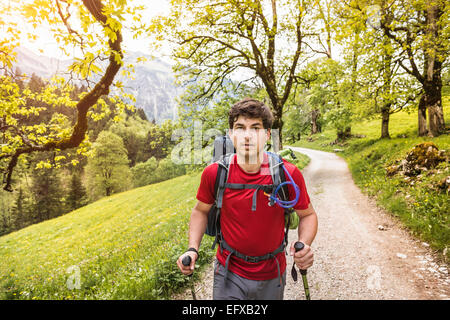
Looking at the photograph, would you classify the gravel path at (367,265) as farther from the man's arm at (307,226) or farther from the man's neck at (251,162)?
the man's neck at (251,162)

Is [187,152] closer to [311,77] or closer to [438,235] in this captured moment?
[311,77]

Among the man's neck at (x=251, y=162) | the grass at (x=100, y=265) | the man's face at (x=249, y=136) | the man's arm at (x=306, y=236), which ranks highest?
the man's face at (x=249, y=136)

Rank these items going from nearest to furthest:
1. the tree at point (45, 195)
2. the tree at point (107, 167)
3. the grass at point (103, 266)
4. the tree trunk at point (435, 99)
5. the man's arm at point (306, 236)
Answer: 1. the man's arm at point (306, 236)
2. the grass at point (103, 266)
3. the tree trunk at point (435, 99)
4. the tree at point (45, 195)
5. the tree at point (107, 167)

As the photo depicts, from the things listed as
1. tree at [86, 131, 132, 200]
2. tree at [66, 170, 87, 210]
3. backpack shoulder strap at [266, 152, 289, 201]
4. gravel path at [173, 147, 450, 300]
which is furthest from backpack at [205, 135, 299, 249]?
tree at [66, 170, 87, 210]

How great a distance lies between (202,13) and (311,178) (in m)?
11.6

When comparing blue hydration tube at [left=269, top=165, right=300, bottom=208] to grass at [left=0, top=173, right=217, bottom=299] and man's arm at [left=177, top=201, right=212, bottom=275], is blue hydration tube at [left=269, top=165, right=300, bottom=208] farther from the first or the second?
grass at [left=0, top=173, right=217, bottom=299]

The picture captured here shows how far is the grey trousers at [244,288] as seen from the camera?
215 centimetres

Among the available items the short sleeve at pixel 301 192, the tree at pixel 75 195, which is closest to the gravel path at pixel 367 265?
the short sleeve at pixel 301 192

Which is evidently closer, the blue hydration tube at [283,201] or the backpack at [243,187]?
the blue hydration tube at [283,201]

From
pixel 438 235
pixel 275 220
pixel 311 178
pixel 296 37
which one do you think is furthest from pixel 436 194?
pixel 296 37

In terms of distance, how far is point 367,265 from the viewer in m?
5.29

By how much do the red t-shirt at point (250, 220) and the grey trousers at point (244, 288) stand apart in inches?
2.1

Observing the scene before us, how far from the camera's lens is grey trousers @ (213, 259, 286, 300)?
2.15 meters

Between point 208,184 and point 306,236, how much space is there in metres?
1.09
